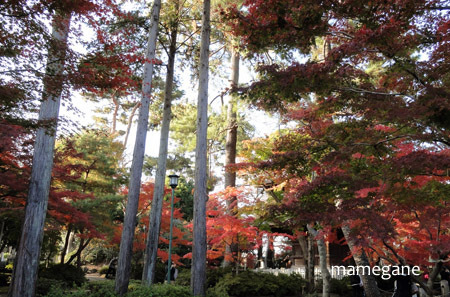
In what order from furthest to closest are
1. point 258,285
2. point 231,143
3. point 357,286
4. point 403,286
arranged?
1. point 231,143
2. point 258,285
3. point 357,286
4. point 403,286

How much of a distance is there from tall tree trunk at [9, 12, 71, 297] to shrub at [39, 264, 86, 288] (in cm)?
556

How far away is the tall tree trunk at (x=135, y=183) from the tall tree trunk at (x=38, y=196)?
200 cm

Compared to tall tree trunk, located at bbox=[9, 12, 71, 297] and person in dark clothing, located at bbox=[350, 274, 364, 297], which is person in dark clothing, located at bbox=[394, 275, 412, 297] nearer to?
person in dark clothing, located at bbox=[350, 274, 364, 297]

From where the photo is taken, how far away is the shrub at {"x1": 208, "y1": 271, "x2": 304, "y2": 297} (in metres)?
11.9

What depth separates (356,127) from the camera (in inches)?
273

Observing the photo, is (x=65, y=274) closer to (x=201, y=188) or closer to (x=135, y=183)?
(x=135, y=183)

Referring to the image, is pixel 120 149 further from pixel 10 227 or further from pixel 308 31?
pixel 308 31

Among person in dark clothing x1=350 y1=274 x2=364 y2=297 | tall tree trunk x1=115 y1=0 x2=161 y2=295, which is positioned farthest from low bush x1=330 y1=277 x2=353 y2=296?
tall tree trunk x1=115 y1=0 x2=161 y2=295

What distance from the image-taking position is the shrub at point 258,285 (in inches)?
470

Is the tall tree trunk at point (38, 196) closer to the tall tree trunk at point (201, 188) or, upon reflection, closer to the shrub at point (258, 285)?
the tall tree trunk at point (201, 188)

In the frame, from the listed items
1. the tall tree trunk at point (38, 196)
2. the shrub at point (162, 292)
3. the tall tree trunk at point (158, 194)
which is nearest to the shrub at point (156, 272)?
the tall tree trunk at point (158, 194)

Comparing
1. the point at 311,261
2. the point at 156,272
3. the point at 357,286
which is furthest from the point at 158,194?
the point at 357,286

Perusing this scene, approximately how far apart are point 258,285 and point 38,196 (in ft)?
26.8

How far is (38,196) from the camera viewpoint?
26.9ft
